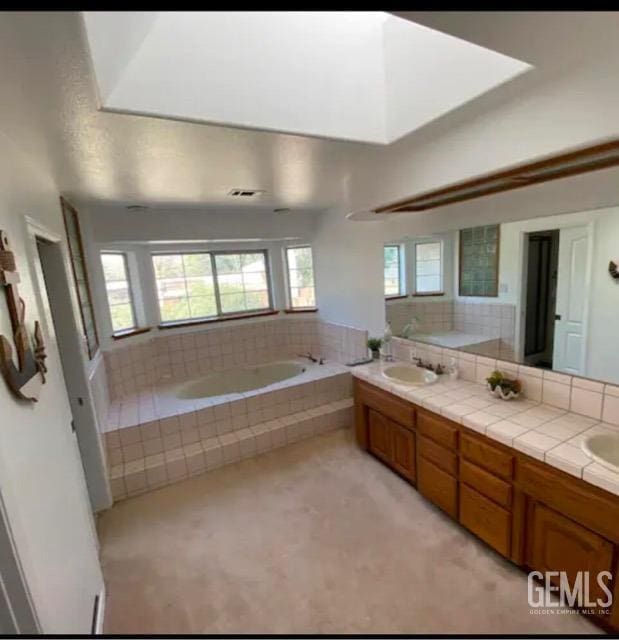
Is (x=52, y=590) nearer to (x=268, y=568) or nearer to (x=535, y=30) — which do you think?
(x=268, y=568)

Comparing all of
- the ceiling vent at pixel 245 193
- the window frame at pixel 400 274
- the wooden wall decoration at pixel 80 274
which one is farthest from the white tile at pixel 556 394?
the wooden wall decoration at pixel 80 274

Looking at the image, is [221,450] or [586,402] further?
[221,450]

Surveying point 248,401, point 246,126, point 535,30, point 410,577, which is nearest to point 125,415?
point 248,401

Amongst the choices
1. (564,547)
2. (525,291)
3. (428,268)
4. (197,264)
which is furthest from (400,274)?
(197,264)

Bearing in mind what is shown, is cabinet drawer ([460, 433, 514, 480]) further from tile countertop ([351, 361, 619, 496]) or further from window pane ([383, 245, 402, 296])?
window pane ([383, 245, 402, 296])

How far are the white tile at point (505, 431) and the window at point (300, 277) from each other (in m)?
2.99

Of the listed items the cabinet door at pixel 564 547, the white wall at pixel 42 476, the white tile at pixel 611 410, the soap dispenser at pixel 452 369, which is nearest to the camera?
the white wall at pixel 42 476

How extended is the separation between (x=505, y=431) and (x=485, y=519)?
1.84ft

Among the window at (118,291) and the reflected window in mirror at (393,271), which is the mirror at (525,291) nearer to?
the reflected window in mirror at (393,271)

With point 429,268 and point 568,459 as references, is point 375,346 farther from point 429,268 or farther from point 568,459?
point 568,459

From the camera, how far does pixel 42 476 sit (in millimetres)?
1237

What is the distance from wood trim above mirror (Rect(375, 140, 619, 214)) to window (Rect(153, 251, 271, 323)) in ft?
8.38

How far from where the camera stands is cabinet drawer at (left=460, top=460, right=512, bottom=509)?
1759 millimetres

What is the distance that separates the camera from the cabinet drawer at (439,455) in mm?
2049
